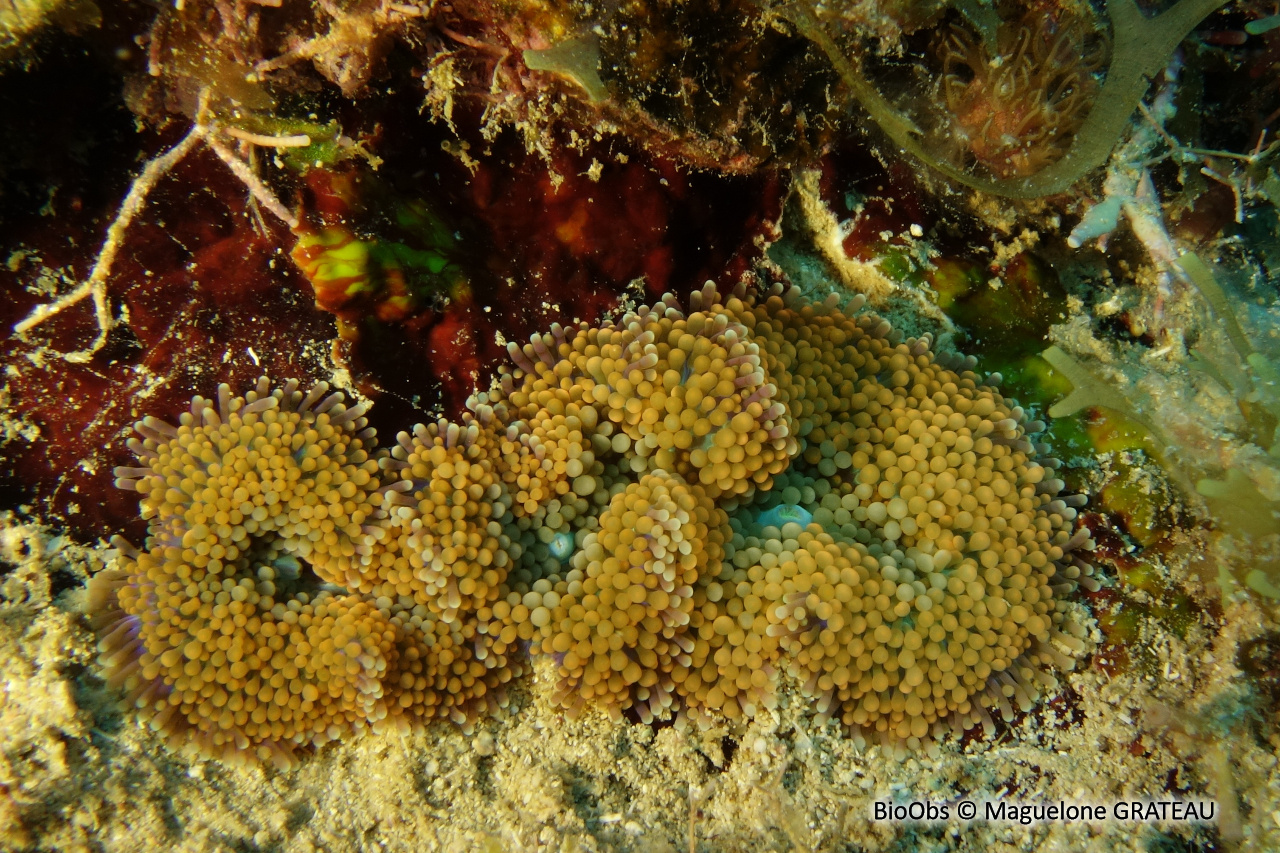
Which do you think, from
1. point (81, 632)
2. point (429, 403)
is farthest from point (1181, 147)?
point (81, 632)

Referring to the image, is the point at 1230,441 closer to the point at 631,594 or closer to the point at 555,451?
the point at 631,594

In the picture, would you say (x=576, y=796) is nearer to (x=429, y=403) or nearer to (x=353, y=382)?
(x=429, y=403)

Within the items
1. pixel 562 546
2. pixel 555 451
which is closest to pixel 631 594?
pixel 562 546

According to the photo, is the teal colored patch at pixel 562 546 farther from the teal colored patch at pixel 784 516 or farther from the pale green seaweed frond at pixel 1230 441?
the pale green seaweed frond at pixel 1230 441

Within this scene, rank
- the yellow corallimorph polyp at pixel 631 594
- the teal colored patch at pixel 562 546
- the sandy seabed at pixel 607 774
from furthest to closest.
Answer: the teal colored patch at pixel 562 546
the sandy seabed at pixel 607 774
the yellow corallimorph polyp at pixel 631 594

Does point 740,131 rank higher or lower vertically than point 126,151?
higher

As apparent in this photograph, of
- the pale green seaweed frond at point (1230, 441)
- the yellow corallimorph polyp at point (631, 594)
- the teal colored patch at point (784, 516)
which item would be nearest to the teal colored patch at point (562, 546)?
the yellow corallimorph polyp at point (631, 594)
